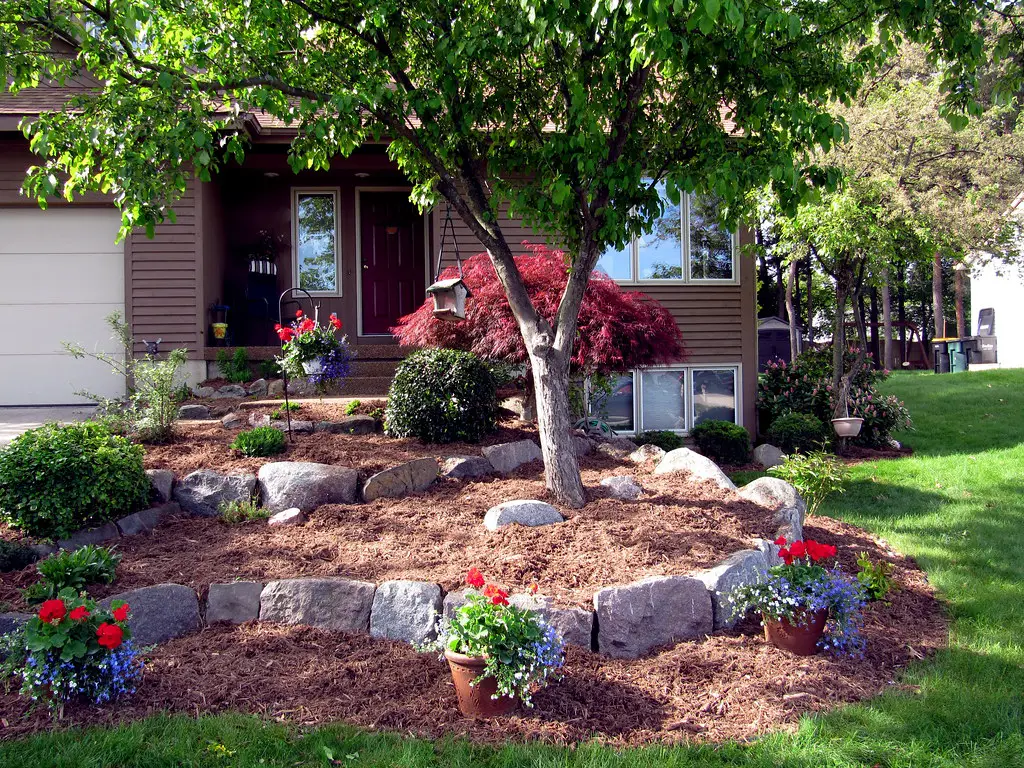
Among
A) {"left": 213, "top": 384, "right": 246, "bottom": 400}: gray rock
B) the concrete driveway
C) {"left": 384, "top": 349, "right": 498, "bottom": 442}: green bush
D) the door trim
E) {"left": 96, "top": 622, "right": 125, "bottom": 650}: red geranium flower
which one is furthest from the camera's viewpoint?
the door trim

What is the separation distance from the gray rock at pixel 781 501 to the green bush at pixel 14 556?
4698 mm

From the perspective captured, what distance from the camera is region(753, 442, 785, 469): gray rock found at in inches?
362

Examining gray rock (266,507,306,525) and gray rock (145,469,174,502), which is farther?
gray rock (145,469,174,502)

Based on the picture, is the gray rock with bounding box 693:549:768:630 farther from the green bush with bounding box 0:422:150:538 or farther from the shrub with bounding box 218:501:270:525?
the green bush with bounding box 0:422:150:538

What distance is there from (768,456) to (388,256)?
5.86 meters

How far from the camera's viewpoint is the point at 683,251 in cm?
1041

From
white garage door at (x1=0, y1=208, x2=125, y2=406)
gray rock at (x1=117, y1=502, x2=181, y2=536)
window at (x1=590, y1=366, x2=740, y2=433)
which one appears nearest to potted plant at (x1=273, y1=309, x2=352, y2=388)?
gray rock at (x1=117, y1=502, x2=181, y2=536)

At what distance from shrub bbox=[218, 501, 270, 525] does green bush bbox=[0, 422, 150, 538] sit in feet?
1.88

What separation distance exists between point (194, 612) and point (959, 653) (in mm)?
3996

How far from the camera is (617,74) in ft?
→ 18.2

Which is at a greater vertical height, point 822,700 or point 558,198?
point 558,198

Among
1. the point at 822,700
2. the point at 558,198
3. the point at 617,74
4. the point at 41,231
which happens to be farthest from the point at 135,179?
the point at 41,231

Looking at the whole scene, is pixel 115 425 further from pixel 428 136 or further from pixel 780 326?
pixel 780 326

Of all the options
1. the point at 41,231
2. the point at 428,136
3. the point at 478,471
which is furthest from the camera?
the point at 41,231
